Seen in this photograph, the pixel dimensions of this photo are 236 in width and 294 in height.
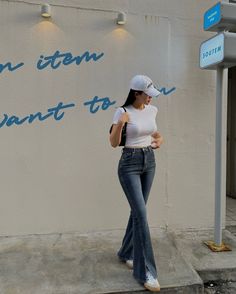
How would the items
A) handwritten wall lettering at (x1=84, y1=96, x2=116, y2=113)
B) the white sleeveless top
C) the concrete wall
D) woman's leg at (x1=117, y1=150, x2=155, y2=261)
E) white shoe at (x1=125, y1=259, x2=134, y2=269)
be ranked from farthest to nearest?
handwritten wall lettering at (x1=84, y1=96, x2=116, y2=113) → the concrete wall → white shoe at (x1=125, y1=259, x2=134, y2=269) → woman's leg at (x1=117, y1=150, x2=155, y2=261) → the white sleeveless top

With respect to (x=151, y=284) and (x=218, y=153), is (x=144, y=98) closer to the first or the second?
(x=218, y=153)

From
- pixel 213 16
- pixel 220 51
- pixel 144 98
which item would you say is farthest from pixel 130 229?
pixel 213 16

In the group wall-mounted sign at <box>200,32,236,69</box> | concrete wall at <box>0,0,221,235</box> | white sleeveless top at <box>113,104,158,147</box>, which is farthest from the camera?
concrete wall at <box>0,0,221,235</box>

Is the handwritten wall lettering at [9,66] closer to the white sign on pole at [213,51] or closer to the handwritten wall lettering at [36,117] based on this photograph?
the handwritten wall lettering at [36,117]

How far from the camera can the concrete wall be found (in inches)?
154

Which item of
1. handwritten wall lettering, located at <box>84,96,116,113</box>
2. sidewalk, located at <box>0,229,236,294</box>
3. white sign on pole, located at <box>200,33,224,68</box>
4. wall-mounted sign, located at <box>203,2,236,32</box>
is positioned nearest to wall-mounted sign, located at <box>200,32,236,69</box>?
white sign on pole, located at <box>200,33,224,68</box>

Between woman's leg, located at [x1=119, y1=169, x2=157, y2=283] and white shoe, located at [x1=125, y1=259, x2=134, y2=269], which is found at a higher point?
woman's leg, located at [x1=119, y1=169, x2=157, y2=283]

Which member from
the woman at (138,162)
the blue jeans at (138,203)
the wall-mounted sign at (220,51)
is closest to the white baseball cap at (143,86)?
the woman at (138,162)

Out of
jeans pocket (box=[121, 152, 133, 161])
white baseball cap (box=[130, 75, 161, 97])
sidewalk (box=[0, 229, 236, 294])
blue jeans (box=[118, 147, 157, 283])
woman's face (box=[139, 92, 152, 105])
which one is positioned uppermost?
white baseball cap (box=[130, 75, 161, 97])

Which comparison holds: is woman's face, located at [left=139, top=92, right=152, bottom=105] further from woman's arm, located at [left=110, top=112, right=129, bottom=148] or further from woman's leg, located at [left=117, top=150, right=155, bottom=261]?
woman's leg, located at [left=117, top=150, right=155, bottom=261]

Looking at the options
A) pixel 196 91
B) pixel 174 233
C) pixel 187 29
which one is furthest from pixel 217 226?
pixel 187 29

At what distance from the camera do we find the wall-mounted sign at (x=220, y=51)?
3377 millimetres

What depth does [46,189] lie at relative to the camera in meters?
4.04

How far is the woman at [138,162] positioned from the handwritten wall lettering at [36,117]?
1.24 meters
